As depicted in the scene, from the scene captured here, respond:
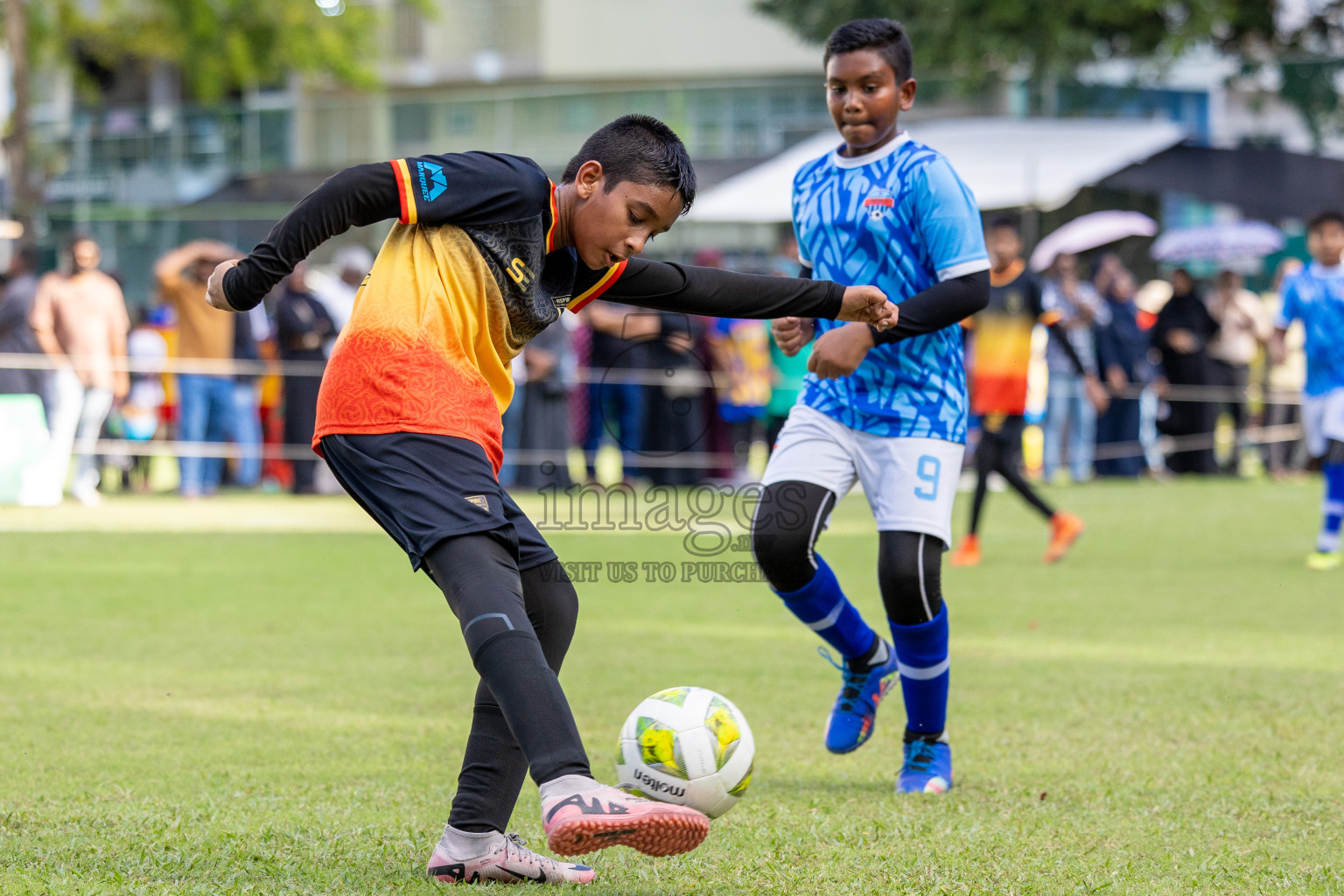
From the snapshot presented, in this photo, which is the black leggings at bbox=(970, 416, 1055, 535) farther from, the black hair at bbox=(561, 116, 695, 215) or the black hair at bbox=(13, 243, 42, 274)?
the black hair at bbox=(13, 243, 42, 274)

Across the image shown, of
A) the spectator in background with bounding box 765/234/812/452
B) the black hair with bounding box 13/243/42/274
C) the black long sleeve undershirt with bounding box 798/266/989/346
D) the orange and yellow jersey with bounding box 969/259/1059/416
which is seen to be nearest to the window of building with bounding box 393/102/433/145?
the black hair with bounding box 13/243/42/274

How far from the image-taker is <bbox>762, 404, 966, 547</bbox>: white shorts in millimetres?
4766

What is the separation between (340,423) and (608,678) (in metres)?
3.31

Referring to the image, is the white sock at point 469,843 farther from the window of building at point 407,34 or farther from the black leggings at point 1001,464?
the window of building at point 407,34

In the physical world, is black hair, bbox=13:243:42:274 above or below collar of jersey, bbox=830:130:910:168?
below

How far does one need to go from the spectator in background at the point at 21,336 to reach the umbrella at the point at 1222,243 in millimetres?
13301

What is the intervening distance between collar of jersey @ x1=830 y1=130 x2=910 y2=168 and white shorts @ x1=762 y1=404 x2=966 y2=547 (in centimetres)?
78

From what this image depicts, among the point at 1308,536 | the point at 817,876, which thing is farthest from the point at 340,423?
the point at 1308,536

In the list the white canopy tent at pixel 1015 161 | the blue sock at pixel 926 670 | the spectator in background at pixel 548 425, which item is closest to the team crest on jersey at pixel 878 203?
the blue sock at pixel 926 670

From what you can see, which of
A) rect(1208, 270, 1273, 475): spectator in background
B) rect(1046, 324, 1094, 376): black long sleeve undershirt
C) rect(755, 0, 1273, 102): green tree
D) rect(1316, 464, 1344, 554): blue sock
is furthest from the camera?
rect(755, 0, 1273, 102): green tree

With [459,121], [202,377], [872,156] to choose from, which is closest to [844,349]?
[872,156]

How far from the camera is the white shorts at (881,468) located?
4.77 meters

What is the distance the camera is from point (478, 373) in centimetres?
349

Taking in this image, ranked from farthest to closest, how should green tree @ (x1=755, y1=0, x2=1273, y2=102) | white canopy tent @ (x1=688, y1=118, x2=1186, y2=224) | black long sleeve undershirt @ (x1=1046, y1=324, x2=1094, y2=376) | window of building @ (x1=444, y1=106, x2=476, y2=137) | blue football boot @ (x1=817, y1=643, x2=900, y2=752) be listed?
window of building @ (x1=444, y1=106, x2=476, y2=137), green tree @ (x1=755, y1=0, x2=1273, y2=102), white canopy tent @ (x1=688, y1=118, x2=1186, y2=224), black long sleeve undershirt @ (x1=1046, y1=324, x2=1094, y2=376), blue football boot @ (x1=817, y1=643, x2=900, y2=752)
